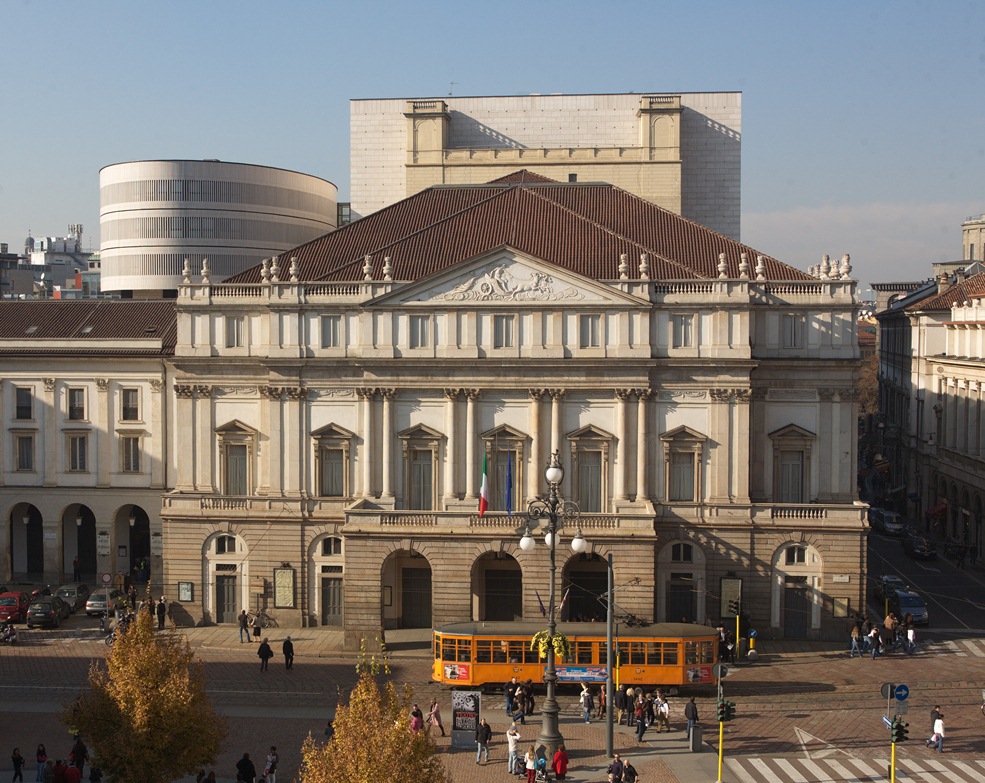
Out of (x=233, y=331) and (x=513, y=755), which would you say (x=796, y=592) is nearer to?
(x=513, y=755)

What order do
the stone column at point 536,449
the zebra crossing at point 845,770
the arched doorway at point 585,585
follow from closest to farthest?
the zebra crossing at point 845,770 → the arched doorway at point 585,585 → the stone column at point 536,449

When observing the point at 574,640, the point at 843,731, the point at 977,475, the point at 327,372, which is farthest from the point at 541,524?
the point at 977,475

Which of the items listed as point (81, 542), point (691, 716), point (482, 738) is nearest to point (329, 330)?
point (81, 542)

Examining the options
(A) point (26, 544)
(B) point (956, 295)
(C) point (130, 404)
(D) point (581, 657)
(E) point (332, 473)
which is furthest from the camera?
(B) point (956, 295)

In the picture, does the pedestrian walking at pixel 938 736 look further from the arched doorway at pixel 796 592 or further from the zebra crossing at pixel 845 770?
the arched doorway at pixel 796 592

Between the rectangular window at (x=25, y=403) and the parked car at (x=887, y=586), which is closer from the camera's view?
the parked car at (x=887, y=586)

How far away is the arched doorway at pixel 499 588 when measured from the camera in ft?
205

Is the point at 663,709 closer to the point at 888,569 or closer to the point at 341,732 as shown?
the point at 341,732

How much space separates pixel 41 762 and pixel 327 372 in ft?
92.0

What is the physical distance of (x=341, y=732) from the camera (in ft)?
101

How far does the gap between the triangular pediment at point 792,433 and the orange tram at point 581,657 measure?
15637 mm

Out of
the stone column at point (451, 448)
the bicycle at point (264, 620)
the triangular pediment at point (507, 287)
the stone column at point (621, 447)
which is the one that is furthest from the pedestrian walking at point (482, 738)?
the triangular pediment at point (507, 287)

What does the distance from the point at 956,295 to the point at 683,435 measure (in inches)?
1723

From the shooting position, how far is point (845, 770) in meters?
42.6
